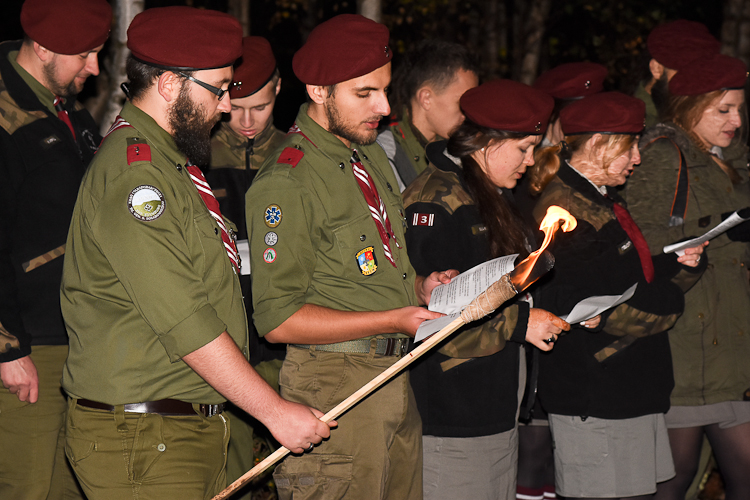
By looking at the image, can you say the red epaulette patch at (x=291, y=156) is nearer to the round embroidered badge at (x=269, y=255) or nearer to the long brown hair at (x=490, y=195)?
the round embroidered badge at (x=269, y=255)

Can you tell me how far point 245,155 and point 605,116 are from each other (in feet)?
7.09

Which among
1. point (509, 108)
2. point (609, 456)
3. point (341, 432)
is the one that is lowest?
point (609, 456)

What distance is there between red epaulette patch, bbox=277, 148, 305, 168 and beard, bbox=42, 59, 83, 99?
1.39 metres

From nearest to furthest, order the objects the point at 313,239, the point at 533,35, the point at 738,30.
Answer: the point at 313,239, the point at 738,30, the point at 533,35

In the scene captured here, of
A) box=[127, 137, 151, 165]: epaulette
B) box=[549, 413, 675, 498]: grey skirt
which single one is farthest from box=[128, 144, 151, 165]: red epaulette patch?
box=[549, 413, 675, 498]: grey skirt

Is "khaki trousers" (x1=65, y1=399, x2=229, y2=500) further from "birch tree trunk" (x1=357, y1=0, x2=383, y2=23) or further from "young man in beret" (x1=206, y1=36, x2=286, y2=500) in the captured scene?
"birch tree trunk" (x1=357, y1=0, x2=383, y2=23)

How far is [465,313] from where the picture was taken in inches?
112

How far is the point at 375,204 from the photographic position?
355 cm

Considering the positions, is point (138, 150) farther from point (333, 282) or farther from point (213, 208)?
point (333, 282)

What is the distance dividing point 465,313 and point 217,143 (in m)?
2.53

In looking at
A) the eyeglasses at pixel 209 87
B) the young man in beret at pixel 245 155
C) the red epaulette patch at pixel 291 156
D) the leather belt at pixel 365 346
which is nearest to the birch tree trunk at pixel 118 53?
the young man in beret at pixel 245 155

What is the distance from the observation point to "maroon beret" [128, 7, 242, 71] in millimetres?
2842

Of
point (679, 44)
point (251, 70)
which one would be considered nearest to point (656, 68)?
point (679, 44)

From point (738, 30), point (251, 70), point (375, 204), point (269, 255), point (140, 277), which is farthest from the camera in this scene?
point (738, 30)
